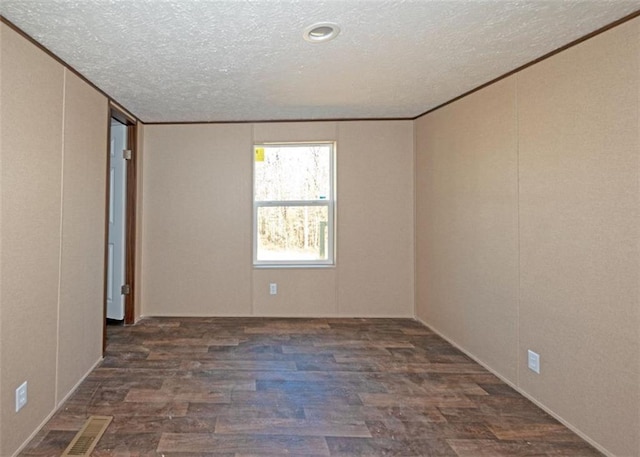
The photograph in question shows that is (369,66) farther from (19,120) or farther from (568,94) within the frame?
(19,120)

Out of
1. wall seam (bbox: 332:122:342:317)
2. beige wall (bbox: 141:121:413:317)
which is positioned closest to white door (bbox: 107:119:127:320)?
beige wall (bbox: 141:121:413:317)

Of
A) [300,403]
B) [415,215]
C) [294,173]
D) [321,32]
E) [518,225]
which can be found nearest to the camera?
[321,32]

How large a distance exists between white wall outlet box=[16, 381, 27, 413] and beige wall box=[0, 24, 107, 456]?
0.03 m

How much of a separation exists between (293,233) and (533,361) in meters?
2.57

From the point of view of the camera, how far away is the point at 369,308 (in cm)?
373

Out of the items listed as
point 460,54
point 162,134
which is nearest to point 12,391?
point 162,134

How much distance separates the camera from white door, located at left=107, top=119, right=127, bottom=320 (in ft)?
11.3

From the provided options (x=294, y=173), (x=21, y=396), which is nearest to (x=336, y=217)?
(x=294, y=173)

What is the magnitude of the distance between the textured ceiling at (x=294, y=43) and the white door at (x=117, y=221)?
0.71 metres

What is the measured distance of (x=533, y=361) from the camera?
6.97 feet

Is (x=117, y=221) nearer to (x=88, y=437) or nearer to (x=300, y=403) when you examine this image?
(x=88, y=437)

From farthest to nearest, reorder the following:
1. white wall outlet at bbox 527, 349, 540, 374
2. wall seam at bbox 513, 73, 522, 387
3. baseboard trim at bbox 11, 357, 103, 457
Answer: wall seam at bbox 513, 73, 522, 387 → white wall outlet at bbox 527, 349, 540, 374 → baseboard trim at bbox 11, 357, 103, 457

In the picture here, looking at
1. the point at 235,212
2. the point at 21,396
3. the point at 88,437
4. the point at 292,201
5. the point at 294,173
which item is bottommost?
the point at 88,437

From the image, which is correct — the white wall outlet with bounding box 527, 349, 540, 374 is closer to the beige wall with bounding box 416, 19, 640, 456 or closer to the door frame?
the beige wall with bounding box 416, 19, 640, 456
